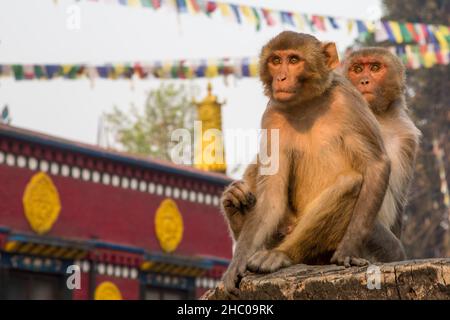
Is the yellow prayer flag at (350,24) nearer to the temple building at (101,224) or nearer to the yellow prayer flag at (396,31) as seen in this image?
the yellow prayer flag at (396,31)

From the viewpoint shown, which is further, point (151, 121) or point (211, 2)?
point (151, 121)

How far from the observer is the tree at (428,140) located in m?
29.6

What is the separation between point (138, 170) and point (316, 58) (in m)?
12.8

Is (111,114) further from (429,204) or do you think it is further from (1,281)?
(1,281)

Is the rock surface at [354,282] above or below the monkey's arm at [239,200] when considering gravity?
below

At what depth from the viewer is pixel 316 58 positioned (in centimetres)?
554

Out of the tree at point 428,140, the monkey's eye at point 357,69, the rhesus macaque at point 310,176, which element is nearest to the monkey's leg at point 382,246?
the rhesus macaque at point 310,176

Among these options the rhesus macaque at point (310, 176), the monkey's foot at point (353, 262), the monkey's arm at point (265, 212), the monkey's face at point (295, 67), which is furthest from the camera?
the monkey's face at point (295, 67)

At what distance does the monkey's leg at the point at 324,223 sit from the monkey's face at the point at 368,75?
1.26 m

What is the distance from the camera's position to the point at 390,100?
6.54 metres

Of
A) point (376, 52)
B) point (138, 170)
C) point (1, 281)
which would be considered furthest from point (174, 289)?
point (376, 52)

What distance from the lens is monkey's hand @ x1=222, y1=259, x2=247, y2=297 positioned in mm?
5023

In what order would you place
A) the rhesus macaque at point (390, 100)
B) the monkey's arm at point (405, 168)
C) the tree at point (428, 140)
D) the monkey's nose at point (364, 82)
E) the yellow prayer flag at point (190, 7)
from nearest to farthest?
the monkey's arm at point (405, 168), the rhesus macaque at point (390, 100), the monkey's nose at point (364, 82), the yellow prayer flag at point (190, 7), the tree at point (428, 140)

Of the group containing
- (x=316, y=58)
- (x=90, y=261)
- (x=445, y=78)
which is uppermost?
(x=445, y=78)
